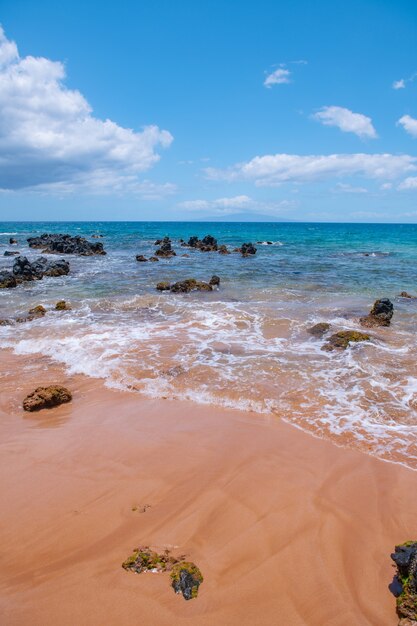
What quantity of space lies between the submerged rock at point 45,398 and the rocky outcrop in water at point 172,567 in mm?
4380

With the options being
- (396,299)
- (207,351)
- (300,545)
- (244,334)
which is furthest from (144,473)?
(396,299)

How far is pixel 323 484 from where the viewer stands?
545cm

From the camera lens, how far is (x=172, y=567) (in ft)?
13.2

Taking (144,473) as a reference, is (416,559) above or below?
above

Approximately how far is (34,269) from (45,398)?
21.5 metres

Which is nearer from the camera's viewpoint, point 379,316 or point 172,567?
point 172,567

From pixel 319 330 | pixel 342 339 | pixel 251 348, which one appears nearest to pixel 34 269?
pixel 251 348

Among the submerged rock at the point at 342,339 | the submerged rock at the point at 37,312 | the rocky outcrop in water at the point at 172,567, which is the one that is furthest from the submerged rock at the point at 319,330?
the submerged rock at the point at 37,312

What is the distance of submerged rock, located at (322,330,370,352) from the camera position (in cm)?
1141

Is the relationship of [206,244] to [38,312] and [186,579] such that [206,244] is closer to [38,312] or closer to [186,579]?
[38,312]

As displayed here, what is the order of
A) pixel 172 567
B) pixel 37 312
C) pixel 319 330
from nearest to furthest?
pixel 172 567 → pixel 319 330 → pixel 37 312

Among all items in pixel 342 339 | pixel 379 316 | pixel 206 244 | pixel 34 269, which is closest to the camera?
pixel 342 339

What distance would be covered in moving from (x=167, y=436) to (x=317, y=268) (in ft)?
86.9

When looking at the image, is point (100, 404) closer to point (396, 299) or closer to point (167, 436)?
point (167, 436)
